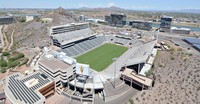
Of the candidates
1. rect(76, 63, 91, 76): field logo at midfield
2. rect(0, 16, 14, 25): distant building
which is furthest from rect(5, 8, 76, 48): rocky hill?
rect(76, 63, 91, 76): field logo at midfield

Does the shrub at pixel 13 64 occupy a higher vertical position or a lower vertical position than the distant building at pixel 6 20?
lower

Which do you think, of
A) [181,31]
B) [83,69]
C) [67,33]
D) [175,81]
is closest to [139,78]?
[175,81]

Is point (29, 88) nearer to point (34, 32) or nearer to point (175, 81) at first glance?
point (175, 81)

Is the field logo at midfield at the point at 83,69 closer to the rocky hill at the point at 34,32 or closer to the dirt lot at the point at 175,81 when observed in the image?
the dirt lot at the point at 175,81

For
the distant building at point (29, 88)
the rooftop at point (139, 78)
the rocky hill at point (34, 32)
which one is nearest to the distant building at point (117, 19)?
the rocky hill at point (34, 32)

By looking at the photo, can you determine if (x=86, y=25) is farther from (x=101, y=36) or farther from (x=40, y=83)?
(x=40, y=83)

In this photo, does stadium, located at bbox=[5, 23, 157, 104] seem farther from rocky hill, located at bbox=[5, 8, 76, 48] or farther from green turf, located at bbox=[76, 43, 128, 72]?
rocky hill, located at bbox=[5, 8, 76, 48]
